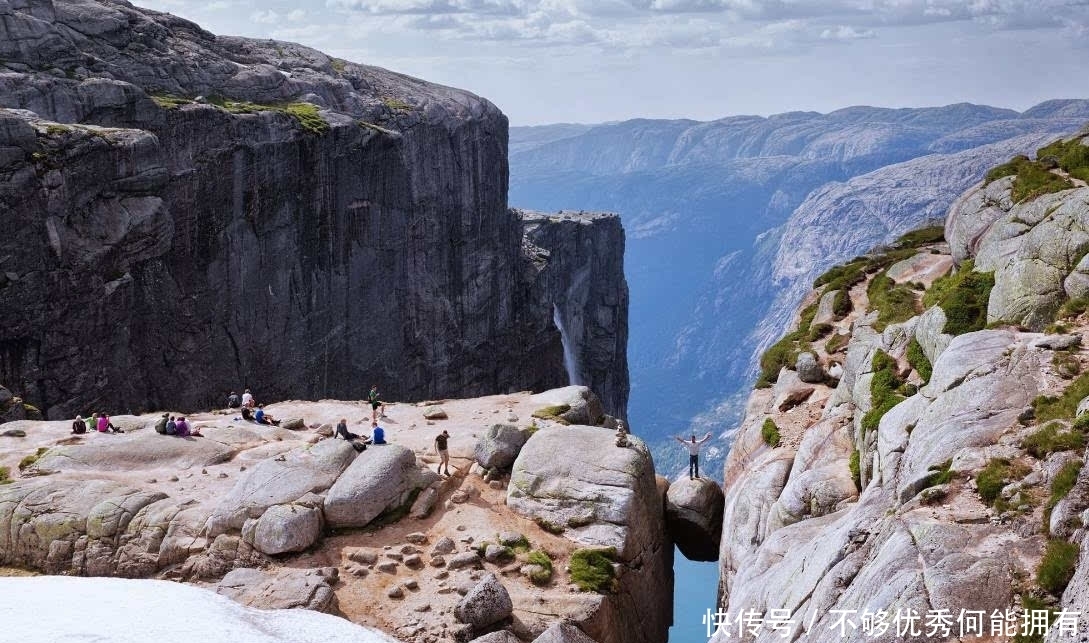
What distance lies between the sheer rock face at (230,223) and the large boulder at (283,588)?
159ft

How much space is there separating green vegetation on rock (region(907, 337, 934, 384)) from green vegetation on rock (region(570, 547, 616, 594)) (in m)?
13.9

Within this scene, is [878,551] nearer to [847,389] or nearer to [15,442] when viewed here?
[847,389]

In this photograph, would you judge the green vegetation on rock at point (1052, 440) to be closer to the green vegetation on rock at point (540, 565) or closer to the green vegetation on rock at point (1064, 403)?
the green vegetation on rock at point (1064, 403)

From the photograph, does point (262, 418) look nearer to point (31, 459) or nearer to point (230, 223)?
point (31, 459)

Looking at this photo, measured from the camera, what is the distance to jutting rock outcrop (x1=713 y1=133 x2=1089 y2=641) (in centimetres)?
2108

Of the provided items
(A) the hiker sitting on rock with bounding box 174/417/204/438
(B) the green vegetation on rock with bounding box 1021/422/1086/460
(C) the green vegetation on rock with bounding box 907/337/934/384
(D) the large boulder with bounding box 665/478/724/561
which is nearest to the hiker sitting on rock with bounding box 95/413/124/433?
(A) the hiker sitting on rock with bounding box 174/417/204/438

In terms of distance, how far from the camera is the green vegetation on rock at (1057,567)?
1973 centimetres

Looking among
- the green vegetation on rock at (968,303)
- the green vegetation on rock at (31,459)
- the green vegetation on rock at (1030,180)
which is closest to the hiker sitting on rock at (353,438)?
the green vegetation on rock at (31,459)

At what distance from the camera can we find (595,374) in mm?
169750

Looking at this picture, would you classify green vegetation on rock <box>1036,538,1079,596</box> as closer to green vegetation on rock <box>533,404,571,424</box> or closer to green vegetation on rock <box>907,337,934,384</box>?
green vegetation on rock <box>907,337,934,384</box>

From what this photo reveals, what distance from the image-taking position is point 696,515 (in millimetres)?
43781

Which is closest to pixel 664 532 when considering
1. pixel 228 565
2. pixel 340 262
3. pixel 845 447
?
pixel 845 447

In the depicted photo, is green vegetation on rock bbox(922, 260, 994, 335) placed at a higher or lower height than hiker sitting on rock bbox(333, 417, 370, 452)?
higher

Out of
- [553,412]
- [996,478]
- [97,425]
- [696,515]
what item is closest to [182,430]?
[97,425]
